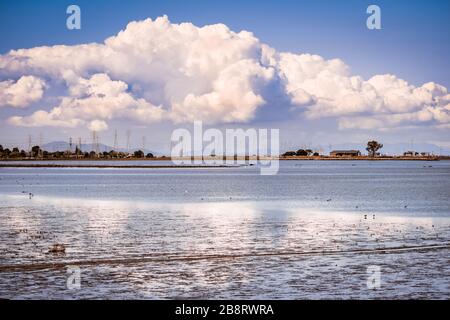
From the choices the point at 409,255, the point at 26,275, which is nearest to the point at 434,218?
the point at 409,255

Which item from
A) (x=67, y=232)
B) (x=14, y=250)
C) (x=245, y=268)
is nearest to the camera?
(x=245, y=268)

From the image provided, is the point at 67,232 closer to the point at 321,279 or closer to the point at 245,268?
the point at 245,268

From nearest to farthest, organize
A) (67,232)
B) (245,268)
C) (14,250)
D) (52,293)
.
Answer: (52,293) < (245,268) < (14,250) < (67,232)

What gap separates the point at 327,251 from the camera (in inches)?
1123

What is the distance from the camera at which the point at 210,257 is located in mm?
27062

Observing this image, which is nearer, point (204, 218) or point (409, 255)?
point (409, 255)

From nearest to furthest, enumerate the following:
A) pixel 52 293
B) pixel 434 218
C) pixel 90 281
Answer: pixel 52 293 < pixel 90 281 < pixel 434 218

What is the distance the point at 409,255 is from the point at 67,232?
1851 centimetres

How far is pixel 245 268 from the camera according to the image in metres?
24.3

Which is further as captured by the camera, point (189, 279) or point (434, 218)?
point (434, 218)

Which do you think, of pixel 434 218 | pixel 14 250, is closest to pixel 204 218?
pixel 434 218

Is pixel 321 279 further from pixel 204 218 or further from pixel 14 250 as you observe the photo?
pixel 204 218

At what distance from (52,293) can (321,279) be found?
862 centimetres
